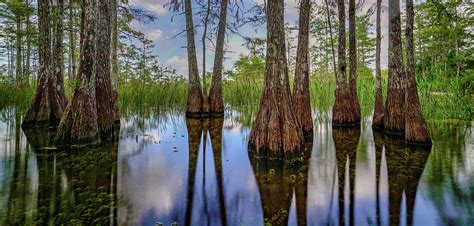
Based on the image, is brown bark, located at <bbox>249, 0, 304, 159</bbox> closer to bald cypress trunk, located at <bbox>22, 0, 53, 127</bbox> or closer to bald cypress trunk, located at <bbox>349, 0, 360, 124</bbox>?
bald cypress trunk, located at <bbox>349, 0, 360, 124</bbox>

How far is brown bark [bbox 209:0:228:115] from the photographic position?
10.5 meters

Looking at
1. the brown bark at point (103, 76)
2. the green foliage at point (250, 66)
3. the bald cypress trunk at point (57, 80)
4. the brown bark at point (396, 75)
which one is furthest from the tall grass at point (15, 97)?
the green foliage at point (250, 66)

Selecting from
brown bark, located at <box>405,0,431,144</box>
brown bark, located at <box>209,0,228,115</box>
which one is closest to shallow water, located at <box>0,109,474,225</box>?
brown bark, located at <box>405,0,431,144</box>

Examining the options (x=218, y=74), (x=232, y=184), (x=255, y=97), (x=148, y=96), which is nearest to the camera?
(x=232, y=184)

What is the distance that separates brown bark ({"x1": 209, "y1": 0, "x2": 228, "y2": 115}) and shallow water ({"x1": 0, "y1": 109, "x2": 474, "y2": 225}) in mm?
4940

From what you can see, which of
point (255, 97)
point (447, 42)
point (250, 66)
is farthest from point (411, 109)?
point (250, 66)

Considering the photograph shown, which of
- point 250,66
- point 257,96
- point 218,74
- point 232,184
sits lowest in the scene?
point 232,184

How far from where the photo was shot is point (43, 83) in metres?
7.34

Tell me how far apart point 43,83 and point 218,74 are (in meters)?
5.60

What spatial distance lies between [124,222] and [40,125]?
6.44 meters

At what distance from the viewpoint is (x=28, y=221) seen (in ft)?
7.36

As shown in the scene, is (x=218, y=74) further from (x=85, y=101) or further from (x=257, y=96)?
(x=85, y=101)

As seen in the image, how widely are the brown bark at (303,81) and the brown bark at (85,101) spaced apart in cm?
433

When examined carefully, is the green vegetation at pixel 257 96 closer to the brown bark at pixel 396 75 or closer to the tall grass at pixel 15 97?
the tall grass at pixel 15 97
